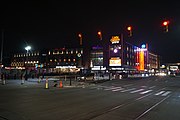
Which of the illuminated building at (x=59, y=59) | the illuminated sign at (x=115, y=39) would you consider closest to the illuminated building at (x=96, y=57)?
the illuminated building at (x=59, y=59)

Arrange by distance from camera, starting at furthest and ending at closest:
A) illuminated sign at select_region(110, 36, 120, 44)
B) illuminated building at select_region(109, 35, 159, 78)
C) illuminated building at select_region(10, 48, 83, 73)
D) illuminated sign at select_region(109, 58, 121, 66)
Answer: illuminated building at select_region(10, 48, 83, 73) → illuminated sign at select_region(110, 36, 120, 44) → illuminated sign at select_region(109, 58, 121, 66) → illuminated building at select_region(109, 35, 159, 78)

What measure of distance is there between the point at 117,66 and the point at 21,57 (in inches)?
3526

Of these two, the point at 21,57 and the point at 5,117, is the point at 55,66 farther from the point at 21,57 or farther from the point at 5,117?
the point at 5,117

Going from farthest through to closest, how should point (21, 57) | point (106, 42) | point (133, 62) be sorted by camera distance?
point (21, 57) < point (133, 62) < point (106, 42)

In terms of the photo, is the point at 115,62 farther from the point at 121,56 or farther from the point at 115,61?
the point at 121,56

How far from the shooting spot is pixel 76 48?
5310 inches

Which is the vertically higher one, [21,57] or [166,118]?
[21,57]

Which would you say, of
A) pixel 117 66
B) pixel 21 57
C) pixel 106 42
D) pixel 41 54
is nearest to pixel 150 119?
pixel 117 66

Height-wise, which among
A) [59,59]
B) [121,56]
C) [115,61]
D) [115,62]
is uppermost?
[121,56]

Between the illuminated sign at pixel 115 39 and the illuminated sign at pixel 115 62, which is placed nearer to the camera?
the illuminated sign at pixel 115 62

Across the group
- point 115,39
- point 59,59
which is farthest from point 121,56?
point 59,59

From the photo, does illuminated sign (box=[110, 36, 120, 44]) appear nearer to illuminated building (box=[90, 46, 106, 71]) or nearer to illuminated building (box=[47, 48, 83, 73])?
illuminated building (box=[90, 46, 106, 71])

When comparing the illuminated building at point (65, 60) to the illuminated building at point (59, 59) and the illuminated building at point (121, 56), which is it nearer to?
the illuminated building at point (59, 59)

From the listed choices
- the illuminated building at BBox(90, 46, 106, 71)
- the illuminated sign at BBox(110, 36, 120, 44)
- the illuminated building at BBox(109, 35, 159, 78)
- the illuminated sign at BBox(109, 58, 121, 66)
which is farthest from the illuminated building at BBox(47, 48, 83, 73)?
the illuminated sign at BBox(110, 36, 120, 44)
